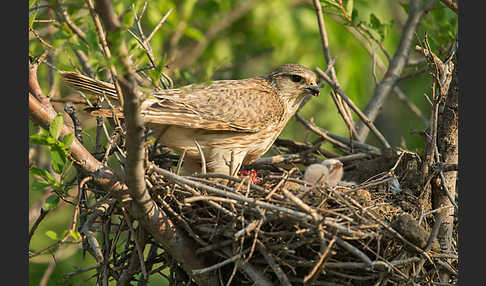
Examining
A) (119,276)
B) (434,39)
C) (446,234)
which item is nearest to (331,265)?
(446,234)

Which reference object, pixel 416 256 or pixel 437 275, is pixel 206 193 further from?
pixel 437 275

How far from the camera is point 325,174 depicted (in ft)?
15.3

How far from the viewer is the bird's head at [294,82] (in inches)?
246

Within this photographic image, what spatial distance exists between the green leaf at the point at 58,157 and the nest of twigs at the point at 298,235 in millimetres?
670

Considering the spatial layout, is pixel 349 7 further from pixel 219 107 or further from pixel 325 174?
pixel 325 174

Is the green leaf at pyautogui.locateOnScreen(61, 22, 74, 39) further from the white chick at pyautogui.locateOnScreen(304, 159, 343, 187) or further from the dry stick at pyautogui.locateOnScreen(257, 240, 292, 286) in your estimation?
the white chick at pyautogui.locateOnScreen(304, 159, 343, 187)

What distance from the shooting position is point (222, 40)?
7.96 meters

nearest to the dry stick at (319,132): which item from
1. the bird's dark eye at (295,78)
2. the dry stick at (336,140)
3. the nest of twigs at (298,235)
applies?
the dry stick at (336,140)

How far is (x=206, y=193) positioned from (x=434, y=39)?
3.12 metres

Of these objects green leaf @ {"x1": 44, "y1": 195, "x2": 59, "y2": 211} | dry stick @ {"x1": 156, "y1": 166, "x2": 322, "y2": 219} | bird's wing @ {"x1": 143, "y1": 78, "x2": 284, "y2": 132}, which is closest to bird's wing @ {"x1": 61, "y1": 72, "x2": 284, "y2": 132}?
bird's wing @ {"x1": 143, "y1": 78, "x2": 284, "y2": 132}

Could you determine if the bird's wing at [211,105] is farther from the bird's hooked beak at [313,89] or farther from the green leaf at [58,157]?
the green leaf at [58,157]

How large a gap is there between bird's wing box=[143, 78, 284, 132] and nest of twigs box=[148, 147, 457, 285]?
721mm

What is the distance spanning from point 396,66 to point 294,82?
121 cm

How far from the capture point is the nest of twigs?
3.77m
